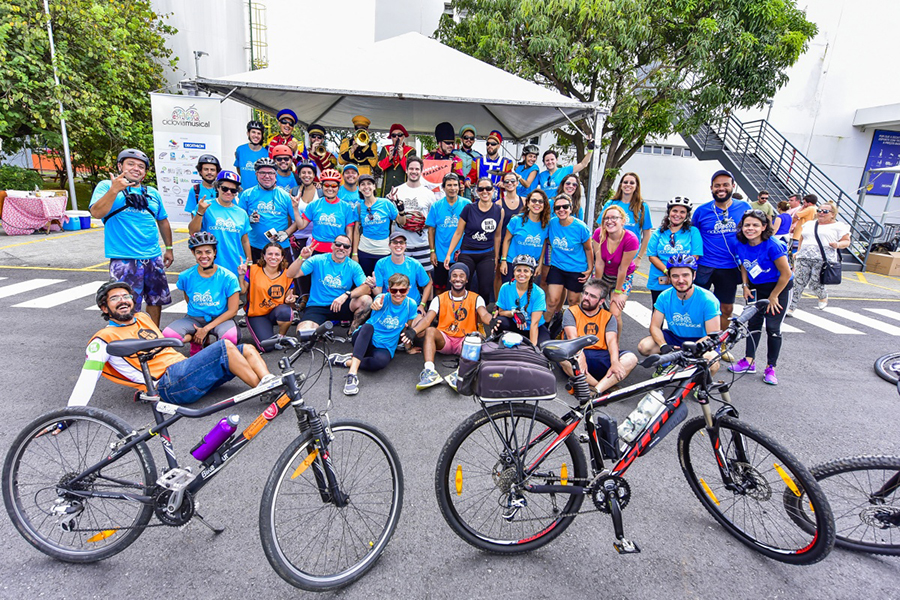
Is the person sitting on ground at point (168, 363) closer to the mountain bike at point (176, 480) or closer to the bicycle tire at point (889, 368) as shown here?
the mountain bike at point (176, 480)

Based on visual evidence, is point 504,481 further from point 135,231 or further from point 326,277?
point 135,231

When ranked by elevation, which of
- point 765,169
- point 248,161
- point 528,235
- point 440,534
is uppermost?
point 765,169

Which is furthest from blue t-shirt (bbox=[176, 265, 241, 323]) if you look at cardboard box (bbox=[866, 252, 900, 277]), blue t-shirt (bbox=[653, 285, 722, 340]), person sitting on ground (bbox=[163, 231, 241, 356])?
cardboard box (bbox=[866, 252, 900, 277])

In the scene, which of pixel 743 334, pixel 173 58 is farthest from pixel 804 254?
pixel 173 58

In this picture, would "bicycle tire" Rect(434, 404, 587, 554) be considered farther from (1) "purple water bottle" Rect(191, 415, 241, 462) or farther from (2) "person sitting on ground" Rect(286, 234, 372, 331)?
(2) "person sitting on ground" Rect(286, 234, 372, 331)

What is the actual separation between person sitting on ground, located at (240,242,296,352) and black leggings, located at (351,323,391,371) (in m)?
1.00

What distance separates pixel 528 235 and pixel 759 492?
3888 millimetres

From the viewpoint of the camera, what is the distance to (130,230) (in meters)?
4.84

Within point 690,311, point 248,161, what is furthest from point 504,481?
point 248,161

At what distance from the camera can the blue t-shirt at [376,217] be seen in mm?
6031

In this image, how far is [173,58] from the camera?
17.9 meters

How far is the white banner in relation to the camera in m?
7.21

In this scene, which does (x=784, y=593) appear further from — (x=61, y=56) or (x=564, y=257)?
(x=61, y=56)

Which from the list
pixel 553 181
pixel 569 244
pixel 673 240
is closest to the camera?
pixel 673 240
